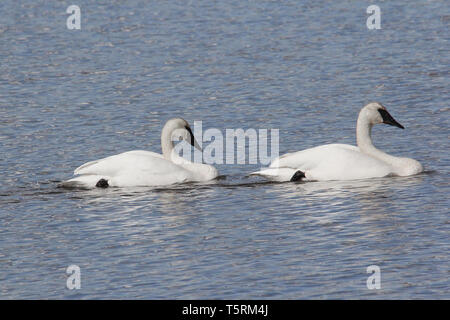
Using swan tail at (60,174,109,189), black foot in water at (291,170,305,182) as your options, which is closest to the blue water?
swan tail at (60,174,109,189)

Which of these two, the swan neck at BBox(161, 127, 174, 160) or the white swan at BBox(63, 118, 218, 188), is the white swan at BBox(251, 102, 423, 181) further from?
the swan neck at BBox(161, 127, 174, 160)

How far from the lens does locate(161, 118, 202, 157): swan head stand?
60.5ft

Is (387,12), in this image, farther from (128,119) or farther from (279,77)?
(128,119)

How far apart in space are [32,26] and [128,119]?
38.8 feet

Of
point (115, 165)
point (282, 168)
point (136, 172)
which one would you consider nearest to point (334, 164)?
point (282, 168)

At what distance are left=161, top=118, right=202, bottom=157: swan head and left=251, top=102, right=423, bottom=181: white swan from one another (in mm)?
1535

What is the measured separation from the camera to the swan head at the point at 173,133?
18453 millimetres

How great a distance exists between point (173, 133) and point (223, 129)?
2.77 metres

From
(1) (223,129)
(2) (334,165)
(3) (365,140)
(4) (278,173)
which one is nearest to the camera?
(2) (334,165)

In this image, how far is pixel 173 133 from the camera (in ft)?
60.9

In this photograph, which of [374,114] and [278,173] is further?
[374,114]

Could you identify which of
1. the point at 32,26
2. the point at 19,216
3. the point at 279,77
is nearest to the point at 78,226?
the point at 19,216

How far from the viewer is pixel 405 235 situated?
1443 centimetres

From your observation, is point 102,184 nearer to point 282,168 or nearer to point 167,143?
point 167,143
